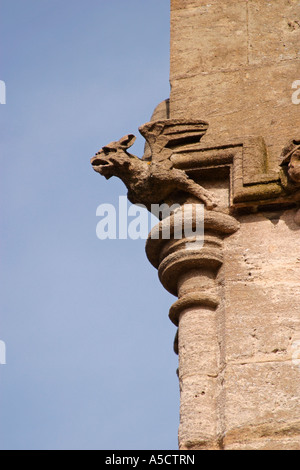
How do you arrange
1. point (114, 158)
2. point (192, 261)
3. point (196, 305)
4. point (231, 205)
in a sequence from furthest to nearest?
point (114, 158) → point (231, 205) → point (192, 261) → point (196, 305)

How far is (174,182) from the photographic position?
6621 mm

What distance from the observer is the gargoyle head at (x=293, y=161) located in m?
6.32

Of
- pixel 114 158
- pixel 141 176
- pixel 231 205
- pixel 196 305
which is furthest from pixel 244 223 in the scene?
pixel 114 158

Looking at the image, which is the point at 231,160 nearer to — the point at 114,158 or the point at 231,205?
the point at 231,205

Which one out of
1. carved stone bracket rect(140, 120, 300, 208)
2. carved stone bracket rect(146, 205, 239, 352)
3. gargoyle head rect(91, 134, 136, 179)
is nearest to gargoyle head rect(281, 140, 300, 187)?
carved stone bracket rect(140, 120, 300, 208)

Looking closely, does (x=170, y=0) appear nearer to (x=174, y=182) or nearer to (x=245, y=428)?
(x=174, y=182)

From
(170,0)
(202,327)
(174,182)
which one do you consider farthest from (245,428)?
(170,0)

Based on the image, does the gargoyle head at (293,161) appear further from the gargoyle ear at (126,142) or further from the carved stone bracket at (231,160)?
the gargoyle ear at (126,142)

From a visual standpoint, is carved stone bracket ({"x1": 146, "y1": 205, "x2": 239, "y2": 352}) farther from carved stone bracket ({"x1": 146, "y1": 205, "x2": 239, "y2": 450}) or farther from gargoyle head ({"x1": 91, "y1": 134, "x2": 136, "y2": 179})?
gargoyle head ({"x1": 91, "y1": 134, "x2": 136, "y2": 179})

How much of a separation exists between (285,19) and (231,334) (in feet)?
6.77

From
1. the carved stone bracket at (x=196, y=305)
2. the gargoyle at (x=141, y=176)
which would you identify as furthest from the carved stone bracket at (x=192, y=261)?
the gargoyle at (x=141, y=176)

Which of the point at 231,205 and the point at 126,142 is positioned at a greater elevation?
the point at 126,142

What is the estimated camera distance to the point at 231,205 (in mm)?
6477

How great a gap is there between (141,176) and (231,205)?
1.75 feet
